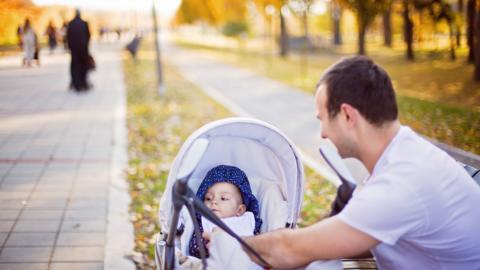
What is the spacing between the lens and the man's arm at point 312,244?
6.49ft

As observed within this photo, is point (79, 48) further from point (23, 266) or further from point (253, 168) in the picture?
point (253, 168)

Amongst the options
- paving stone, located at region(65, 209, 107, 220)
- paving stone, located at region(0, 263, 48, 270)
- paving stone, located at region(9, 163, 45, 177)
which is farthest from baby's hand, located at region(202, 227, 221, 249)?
paving stone, located at region(9, 163, 45, 177)

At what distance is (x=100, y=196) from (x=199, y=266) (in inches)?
135

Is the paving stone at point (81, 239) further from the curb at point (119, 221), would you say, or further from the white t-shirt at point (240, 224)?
the white t-shirt at point (240, 224)

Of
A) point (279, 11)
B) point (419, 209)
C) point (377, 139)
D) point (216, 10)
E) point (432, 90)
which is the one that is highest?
point (216, 10)

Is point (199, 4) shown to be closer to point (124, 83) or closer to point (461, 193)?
point (124, 83)

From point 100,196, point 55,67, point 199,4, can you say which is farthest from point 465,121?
point 199,4

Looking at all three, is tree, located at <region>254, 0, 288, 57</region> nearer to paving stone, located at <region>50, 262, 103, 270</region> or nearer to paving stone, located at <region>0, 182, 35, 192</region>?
paving stone, located at <region>0, 182, 35, 192</region>

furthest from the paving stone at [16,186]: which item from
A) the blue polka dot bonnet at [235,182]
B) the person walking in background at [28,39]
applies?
the person walking in background at [28,39]

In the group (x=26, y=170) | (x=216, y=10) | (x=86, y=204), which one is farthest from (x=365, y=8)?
(x=216, y=10)

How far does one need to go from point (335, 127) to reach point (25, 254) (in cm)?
307

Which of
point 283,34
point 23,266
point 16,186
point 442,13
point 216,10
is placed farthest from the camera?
point 216,10

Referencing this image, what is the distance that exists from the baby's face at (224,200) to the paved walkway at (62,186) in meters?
1.30

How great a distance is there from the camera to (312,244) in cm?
207
